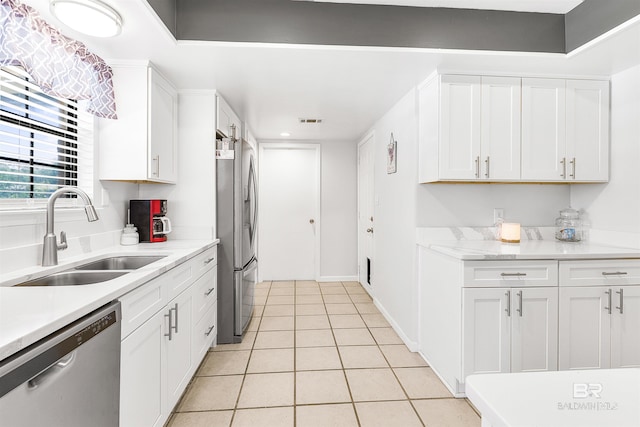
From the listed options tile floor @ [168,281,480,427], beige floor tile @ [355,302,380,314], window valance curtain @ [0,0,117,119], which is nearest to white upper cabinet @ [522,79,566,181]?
tile floor @ [168,281,480,427]

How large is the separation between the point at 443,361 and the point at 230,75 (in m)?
2.49

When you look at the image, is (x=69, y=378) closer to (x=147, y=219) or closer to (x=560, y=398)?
(x=560, y=398)

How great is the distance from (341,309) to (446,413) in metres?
1.86

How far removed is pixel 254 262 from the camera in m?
3.31

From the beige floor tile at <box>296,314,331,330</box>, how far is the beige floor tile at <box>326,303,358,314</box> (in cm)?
19

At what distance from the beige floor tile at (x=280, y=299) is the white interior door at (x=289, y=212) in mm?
820

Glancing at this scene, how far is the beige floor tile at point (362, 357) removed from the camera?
2.41m

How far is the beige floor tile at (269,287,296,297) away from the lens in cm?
423

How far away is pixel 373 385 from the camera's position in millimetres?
2150

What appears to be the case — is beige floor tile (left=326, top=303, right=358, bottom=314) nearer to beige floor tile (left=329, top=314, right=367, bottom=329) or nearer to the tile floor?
beige floor tile (left=329, top=314, right=367, bottom=329)

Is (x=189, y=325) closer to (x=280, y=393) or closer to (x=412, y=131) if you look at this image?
(x=280, y=393)

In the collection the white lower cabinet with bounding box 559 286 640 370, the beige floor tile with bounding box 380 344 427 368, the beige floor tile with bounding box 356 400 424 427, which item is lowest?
the beige floor tile with bounding box 356 400 424 427

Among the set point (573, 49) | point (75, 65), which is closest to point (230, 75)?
point (75, 65)

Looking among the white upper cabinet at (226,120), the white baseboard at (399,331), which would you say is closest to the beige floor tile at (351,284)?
the white baseboard at (399,331)
